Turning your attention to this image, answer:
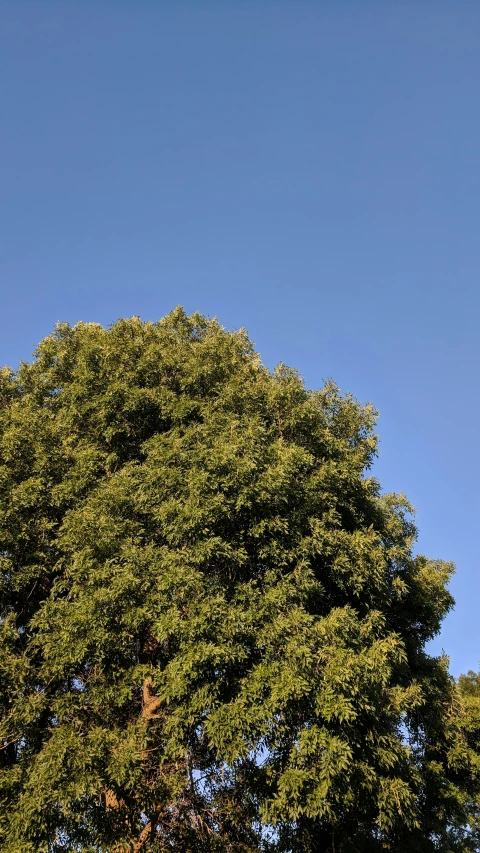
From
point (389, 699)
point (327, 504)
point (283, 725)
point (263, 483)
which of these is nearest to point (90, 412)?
point (263, 483)

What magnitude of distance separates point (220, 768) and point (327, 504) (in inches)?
235

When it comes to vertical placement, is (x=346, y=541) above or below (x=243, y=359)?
below

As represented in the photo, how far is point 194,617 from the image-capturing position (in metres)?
9.72

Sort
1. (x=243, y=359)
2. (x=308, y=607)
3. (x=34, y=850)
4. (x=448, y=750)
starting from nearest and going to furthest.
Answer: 1. (x=34, y=850)
2. (x=308, y=607)
3. (x=243, y=359)
4. (x=448, y=750)

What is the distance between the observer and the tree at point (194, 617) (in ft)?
31.2

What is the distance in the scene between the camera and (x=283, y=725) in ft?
32.4

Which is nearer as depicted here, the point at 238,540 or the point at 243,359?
the point at 238,540

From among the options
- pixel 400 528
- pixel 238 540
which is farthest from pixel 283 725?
pixel 400 528

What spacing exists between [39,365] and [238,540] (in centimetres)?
825

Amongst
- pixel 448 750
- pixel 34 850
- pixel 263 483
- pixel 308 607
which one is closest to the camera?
pixel 34 850

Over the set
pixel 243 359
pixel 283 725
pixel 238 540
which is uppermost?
pixel 243 359

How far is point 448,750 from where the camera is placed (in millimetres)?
16781

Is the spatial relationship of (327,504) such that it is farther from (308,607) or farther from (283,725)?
(283,725)

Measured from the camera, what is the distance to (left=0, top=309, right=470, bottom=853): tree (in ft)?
31.2
